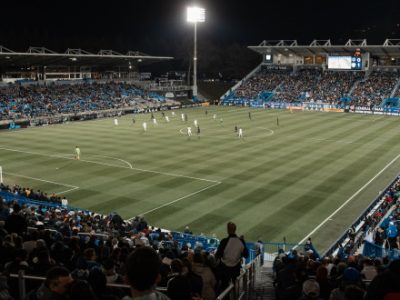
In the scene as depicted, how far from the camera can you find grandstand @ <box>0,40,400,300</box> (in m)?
9.29

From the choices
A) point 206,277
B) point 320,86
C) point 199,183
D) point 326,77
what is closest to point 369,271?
point 206,277

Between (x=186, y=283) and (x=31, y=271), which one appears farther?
(x=31, y=271)

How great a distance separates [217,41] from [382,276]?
134m

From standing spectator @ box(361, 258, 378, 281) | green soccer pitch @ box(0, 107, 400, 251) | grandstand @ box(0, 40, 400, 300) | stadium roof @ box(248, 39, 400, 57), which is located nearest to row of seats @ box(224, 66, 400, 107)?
grandstand @ box(0, 40, 400, 300)

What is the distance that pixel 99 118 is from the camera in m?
64.9

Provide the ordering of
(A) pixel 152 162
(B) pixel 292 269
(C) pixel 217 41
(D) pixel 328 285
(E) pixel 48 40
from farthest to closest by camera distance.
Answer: (C) pixel 217 41, (E) pixel 48 40, (A) pixel 152 162, (B) pixel 292 269, (D) pixel 328 285

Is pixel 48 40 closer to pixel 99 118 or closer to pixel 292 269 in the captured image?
pixel 99 118

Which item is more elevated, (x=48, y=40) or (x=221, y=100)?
(x=48, y=40)

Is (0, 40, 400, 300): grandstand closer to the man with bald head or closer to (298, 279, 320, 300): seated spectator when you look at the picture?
the man with bald head

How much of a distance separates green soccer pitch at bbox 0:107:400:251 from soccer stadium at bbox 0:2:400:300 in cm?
15

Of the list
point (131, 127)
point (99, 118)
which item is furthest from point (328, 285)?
point (99, 118)

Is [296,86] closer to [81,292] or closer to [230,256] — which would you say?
[230,256]

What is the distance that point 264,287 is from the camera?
10.6m

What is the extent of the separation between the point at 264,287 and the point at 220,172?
2136 centimetres
